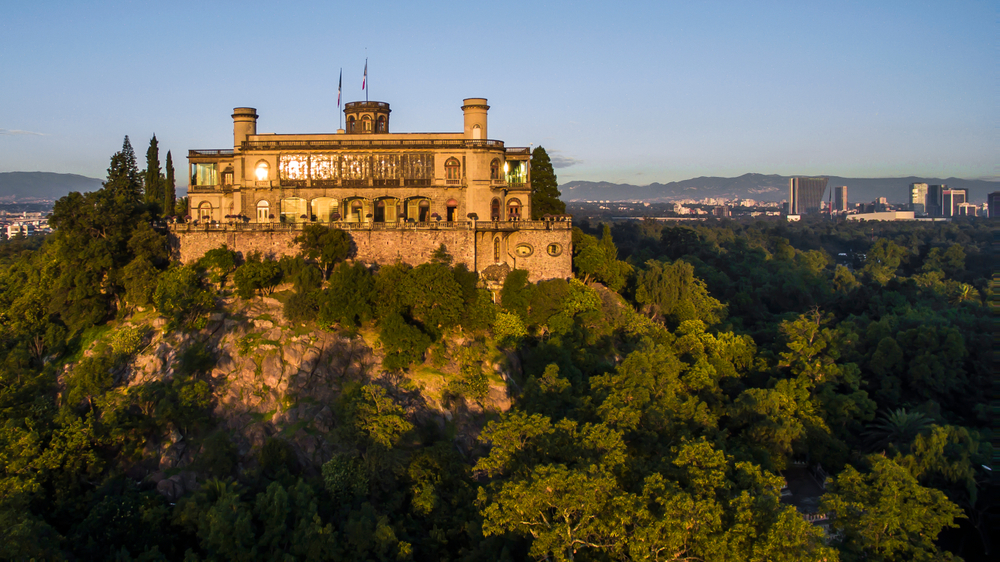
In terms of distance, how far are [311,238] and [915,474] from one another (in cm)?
3459

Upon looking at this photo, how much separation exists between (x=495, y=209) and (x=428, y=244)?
561cm

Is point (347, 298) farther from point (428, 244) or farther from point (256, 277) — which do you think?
point (428, 244)

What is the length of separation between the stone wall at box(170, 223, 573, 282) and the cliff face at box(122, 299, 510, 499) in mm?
5031

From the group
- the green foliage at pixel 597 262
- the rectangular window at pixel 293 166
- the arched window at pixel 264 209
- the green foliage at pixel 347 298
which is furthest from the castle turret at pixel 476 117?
the arched window at pixel 264 209

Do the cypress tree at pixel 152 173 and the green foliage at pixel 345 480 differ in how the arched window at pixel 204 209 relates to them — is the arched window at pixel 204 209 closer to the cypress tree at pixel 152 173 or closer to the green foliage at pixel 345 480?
the cypress tree at pixel 152 173

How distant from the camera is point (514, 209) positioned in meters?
49.4

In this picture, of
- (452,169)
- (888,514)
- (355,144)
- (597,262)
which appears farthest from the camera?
(597,262)

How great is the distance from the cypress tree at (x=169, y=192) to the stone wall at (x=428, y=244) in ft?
35.4

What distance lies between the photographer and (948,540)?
112 ft

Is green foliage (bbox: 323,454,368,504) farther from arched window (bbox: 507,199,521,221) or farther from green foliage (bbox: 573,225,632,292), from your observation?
green foliage (bbox: 573,225,632,292)

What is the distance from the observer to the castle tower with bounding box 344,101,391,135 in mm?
50156

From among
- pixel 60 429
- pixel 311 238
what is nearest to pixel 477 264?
pixel 311 238

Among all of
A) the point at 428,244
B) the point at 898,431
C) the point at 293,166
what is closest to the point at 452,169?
the point at 428,244

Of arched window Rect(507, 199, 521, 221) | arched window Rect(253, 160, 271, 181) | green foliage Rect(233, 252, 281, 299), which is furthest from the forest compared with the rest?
arched window Rect(253, 160, 271, 181)
